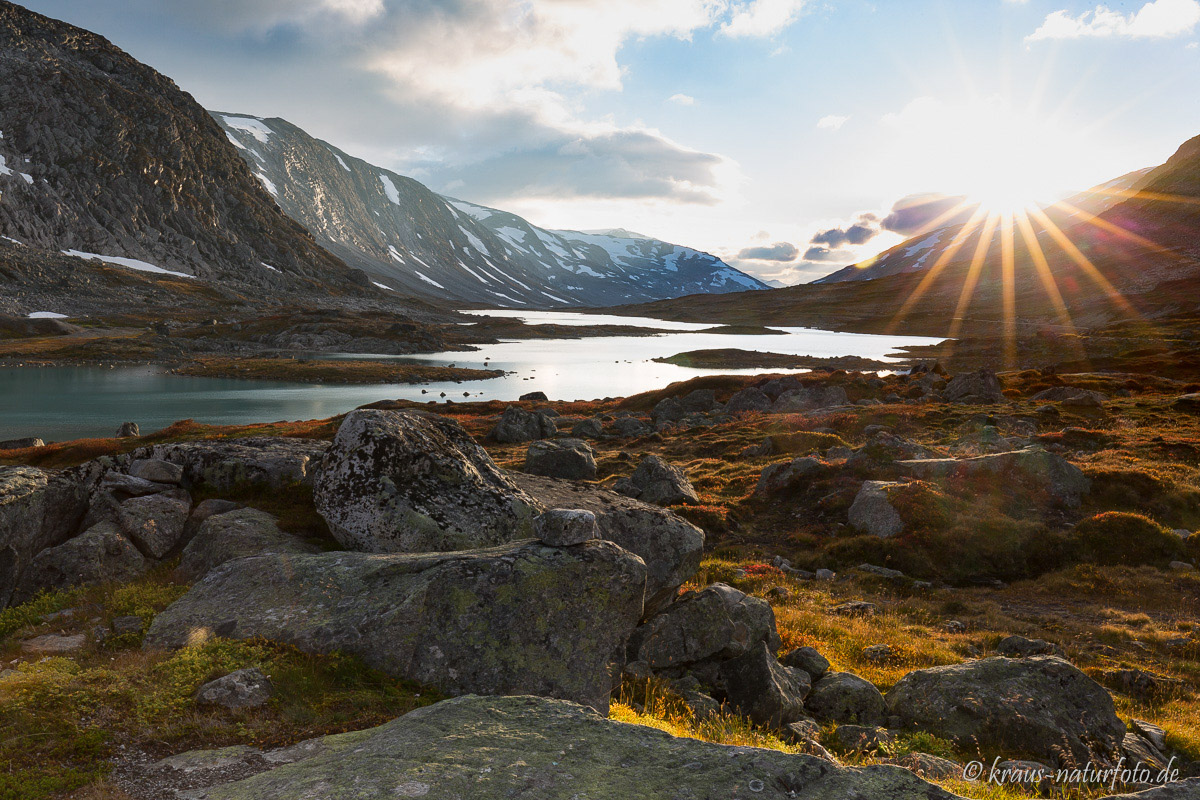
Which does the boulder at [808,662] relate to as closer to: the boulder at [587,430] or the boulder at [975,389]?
the boulder at [587,430]

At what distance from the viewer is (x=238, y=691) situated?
7.83 m

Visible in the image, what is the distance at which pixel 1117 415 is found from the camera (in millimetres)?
48500

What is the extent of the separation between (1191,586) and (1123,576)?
183 cm

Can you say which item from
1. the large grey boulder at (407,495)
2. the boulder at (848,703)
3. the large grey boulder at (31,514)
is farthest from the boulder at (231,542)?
the boulder at (848,703)

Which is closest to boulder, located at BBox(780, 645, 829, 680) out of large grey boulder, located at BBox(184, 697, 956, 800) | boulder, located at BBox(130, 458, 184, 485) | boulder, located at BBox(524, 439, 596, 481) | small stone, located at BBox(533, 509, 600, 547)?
small stone, located at BBox(533, 509, 600, 547)

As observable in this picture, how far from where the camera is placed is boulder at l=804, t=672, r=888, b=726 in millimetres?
12133

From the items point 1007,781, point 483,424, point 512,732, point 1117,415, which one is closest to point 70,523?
point 512,732

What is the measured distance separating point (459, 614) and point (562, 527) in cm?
217

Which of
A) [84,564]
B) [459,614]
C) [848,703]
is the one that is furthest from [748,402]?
[84,564]

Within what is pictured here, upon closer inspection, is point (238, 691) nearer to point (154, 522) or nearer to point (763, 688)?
point (154, 522)

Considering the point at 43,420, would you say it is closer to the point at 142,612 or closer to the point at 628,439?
the point at 628,439

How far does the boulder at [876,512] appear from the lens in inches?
1032

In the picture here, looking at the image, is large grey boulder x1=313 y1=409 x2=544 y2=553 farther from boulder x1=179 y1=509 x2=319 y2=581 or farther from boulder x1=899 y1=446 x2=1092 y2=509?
boulder x1=899 y1=446 x2=1092 y2=509

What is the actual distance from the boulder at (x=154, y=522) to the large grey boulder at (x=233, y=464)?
1.59 metres
